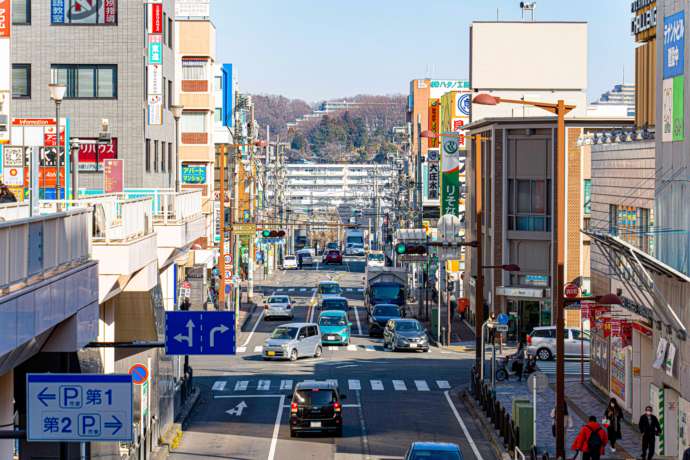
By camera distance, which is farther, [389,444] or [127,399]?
[389,444]

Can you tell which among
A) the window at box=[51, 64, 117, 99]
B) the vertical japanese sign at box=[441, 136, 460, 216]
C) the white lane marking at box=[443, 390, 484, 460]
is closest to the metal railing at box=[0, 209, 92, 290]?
the white lane marking at box=[443, 390, 484, 460]

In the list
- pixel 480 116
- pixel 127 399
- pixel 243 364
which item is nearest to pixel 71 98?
pixel 243 364

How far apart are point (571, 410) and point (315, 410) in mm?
9767

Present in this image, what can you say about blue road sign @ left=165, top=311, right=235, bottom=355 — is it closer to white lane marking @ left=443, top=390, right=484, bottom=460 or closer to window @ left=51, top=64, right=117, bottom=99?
white lane marking @ left=443, top=390, right=484, bottom=460

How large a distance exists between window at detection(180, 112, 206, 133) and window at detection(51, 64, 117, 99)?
36.4m

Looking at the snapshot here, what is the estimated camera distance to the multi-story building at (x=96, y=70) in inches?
1885

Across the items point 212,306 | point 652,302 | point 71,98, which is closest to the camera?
point 652,302

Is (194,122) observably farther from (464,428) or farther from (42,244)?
(42,244)

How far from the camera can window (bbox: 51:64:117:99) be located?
158ft

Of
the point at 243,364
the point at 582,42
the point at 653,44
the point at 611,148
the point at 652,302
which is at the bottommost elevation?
the point at 243,364

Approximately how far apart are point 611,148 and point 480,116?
4385cm

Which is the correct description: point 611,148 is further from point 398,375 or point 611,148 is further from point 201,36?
point 201,36

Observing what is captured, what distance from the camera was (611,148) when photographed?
136 feet

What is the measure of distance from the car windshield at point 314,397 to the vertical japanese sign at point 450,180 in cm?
4551
